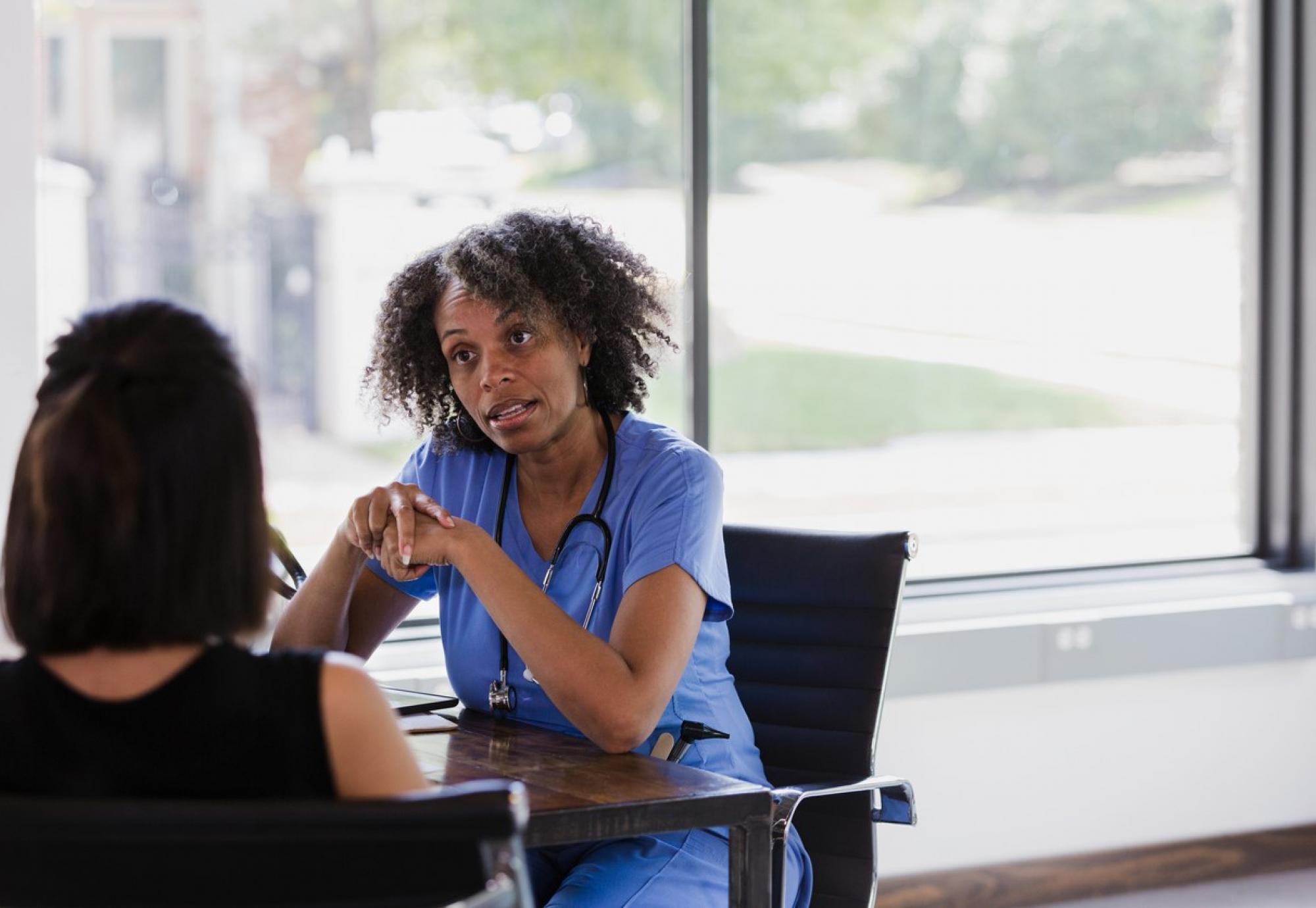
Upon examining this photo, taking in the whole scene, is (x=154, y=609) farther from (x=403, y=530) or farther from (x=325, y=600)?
(x=325, y=600)

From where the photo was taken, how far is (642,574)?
1.77 meters

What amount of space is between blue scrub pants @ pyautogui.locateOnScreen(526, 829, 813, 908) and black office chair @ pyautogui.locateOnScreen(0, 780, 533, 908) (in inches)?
31.0

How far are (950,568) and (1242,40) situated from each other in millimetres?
1409

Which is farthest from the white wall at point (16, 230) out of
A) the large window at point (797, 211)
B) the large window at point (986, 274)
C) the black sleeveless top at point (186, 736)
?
the black sleeveless top at point (186, 736)

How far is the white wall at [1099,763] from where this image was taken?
3039 millimetres

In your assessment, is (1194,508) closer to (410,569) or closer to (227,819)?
(410,569)

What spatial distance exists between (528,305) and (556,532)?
0.29 metres

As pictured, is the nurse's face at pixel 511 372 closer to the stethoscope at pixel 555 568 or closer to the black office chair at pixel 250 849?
the stethoscope at pixel 555 568

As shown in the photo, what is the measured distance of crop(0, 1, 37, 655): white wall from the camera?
2373 millimetres

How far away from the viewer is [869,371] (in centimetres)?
334

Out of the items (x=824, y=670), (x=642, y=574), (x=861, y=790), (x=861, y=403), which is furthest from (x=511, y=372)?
(x=861, y=403)

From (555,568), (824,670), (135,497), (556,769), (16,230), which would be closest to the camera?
(135,497)

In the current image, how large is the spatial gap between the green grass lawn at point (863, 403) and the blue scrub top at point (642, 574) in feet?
3.93

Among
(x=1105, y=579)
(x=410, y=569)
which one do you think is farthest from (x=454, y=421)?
(x=1105, y=579)
